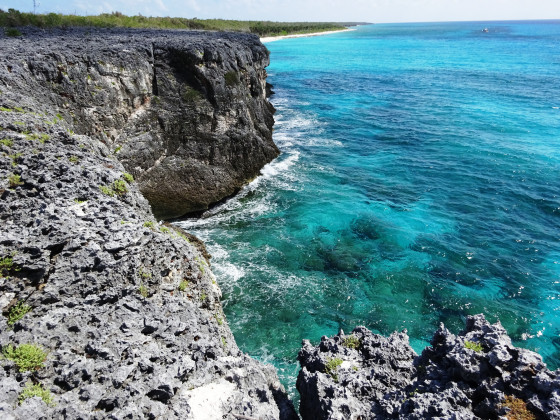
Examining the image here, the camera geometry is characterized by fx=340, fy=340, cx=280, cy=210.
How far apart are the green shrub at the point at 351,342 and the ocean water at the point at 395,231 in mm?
5363

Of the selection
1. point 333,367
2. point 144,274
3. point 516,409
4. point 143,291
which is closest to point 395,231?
point 333,367

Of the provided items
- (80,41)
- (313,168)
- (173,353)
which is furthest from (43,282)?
(313,168)

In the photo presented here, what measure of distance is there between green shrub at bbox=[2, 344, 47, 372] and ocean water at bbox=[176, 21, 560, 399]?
1050 centimetres

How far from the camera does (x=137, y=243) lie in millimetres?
10805

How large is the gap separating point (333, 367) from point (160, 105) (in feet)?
77.4

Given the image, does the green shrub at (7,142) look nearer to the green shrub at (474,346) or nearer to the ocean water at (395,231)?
the ocean water at (395,231)

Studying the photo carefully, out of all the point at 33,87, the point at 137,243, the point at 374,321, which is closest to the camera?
the point at 137,243

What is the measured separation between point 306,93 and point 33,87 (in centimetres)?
5317

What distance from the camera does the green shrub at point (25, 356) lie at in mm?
7250

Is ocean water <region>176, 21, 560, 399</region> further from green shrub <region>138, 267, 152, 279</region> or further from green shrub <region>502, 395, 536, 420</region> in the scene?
green shrub <region>502, 395, 536, 420</region>

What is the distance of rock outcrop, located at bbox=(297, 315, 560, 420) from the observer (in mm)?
7332

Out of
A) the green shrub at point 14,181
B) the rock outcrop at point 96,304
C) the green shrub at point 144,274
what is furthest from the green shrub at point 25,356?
Result: the green shrub at point 14,181

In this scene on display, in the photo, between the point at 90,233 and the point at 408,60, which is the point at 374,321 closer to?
the point at 90,233

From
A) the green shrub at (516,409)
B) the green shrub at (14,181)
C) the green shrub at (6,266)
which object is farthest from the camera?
the green shrub at (14,181)
